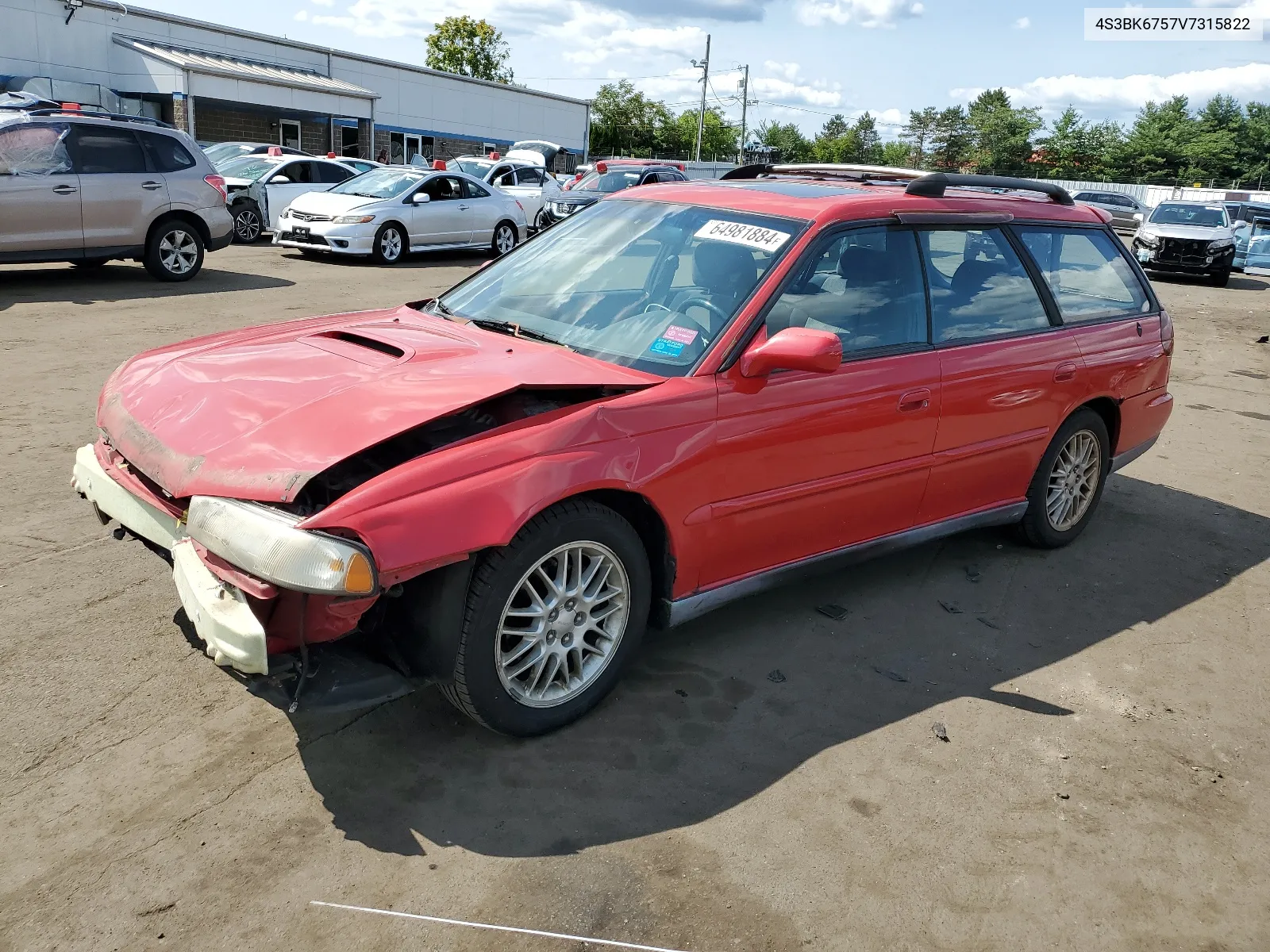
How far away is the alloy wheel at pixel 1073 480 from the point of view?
5.39 metres

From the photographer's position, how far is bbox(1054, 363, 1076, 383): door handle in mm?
5016

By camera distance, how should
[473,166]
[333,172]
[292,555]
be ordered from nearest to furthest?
[292,555] < [333,172] < [473,166]

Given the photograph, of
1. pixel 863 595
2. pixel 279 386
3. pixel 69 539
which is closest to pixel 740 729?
pixel 863 595

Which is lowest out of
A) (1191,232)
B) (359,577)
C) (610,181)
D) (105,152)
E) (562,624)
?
(562,624)

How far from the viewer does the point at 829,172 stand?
5.64 m

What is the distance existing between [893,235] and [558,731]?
8.03 feet


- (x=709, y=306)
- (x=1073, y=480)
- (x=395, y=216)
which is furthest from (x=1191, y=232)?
(x=709, y=306)

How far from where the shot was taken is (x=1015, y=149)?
79.0 metres

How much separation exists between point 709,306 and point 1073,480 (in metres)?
2.68

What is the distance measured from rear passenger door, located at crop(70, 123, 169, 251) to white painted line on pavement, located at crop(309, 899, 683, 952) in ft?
36.0

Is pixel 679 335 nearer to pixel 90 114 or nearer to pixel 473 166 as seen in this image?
pixel 90 114

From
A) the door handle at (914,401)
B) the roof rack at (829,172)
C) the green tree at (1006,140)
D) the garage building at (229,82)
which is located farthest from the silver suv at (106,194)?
the green tree at (1006,140)

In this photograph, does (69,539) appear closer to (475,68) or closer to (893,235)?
(893,235)

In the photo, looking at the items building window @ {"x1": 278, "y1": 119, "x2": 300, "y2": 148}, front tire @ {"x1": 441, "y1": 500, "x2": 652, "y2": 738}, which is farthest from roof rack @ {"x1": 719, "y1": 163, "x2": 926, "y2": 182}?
building window @ {"x1": 278, "y1": 119, "x2": 300, "y2": 148}
